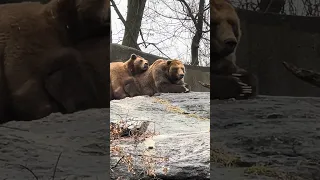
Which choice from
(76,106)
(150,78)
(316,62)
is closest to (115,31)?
(150,78)

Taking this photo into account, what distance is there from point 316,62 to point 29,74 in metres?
2.71

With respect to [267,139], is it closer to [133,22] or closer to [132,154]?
[132,154]

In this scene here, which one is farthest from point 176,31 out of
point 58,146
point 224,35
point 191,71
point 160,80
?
point 58,146

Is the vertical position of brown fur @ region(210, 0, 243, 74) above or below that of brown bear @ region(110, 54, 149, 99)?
above

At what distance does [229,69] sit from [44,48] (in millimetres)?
1775

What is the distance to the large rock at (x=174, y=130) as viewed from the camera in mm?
4543

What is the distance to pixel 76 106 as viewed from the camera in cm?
409

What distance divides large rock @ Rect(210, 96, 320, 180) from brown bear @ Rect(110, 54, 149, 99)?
0.98 m

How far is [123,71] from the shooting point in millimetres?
4555

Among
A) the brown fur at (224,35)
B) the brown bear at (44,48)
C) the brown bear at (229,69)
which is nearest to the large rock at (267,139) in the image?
the brown bear at (229,69)

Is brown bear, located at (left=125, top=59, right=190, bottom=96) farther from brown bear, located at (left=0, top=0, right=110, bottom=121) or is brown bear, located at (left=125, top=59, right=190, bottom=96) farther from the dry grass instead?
brown bear, located at (left=0, top=0, right=110, bottom=121)

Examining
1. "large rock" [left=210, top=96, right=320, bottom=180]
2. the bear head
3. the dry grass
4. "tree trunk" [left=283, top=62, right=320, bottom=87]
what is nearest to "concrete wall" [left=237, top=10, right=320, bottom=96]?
"tree trunk" [left=283, top=62, right=320, bottom=87]

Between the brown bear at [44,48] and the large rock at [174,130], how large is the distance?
72cm

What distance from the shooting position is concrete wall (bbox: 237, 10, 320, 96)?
413 cm
